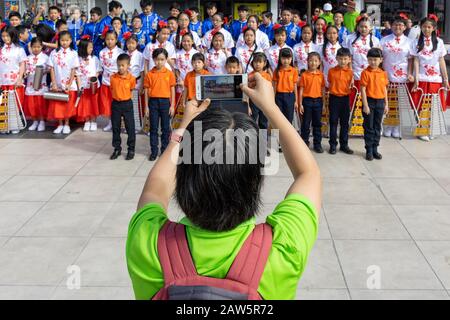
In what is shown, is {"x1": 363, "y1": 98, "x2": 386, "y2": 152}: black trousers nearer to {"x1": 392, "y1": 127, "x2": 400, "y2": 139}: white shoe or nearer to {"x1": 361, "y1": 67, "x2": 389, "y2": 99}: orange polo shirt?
{"x1": 361, "y1": 67, "x2": 389, "y2": 99}: orange polo shirt

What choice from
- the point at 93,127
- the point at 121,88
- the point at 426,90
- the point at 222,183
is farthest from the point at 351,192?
the point at 222,183

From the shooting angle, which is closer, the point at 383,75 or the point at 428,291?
the point at 428,291

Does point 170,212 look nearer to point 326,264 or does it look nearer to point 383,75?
point 326,264

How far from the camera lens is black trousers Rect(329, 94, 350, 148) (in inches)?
323

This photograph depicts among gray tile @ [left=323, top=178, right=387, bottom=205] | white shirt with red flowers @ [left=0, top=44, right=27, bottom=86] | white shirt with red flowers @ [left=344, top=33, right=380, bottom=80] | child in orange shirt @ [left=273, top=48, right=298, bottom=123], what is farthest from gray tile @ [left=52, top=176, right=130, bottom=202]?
white shirt with red flowers @ [left=344, top=33, right=380, bottom=80]

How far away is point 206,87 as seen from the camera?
127 inches

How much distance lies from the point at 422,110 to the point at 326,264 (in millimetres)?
4742

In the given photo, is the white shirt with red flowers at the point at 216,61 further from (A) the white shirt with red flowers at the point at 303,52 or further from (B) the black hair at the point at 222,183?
(B) the black hair at the point at 222,183

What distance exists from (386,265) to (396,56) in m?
4.65

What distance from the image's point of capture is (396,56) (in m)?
8.73

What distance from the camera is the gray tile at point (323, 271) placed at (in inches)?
175

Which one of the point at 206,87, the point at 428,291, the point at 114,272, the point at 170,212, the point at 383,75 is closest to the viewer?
the point at 206,87

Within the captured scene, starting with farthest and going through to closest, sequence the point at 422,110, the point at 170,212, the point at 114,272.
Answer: the point at 422,110 < the point at 170,212 < the point at 114,272
